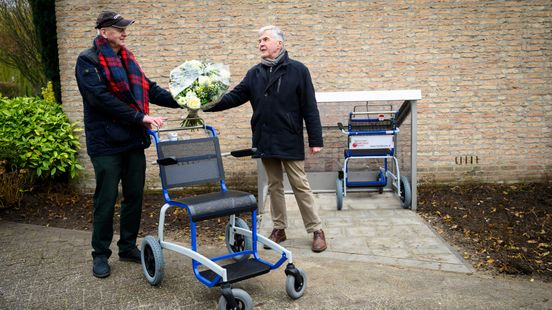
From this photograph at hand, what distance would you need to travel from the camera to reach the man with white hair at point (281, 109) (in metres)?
4.48

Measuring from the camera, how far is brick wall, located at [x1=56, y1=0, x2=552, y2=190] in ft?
22.7

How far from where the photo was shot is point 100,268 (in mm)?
4133

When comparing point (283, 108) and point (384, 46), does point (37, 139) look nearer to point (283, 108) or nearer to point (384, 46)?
point (283, 108)

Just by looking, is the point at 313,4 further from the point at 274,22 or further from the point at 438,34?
the point at 438,34

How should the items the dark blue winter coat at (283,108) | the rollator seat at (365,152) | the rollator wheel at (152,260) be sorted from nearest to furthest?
the rollator wheel at (152,260) < the dark blue winter coat at (283,108) < the rollator seat at (365,152)

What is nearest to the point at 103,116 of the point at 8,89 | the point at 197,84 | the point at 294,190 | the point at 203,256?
the point at 197,84

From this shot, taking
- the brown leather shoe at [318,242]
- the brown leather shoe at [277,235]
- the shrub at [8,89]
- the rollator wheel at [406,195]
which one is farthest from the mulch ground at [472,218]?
the shrub at [8,89]

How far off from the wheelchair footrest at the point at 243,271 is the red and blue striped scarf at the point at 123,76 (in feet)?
4.77

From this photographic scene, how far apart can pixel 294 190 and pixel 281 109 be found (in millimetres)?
750

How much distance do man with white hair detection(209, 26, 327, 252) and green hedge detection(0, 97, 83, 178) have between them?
333 centimetres

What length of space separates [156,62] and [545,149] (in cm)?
559

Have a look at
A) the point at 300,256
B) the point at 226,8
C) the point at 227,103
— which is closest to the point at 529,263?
the point at 300,256

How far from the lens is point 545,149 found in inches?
284

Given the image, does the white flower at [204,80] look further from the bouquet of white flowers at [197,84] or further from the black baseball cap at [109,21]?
the black baseball cap at [109,21]
